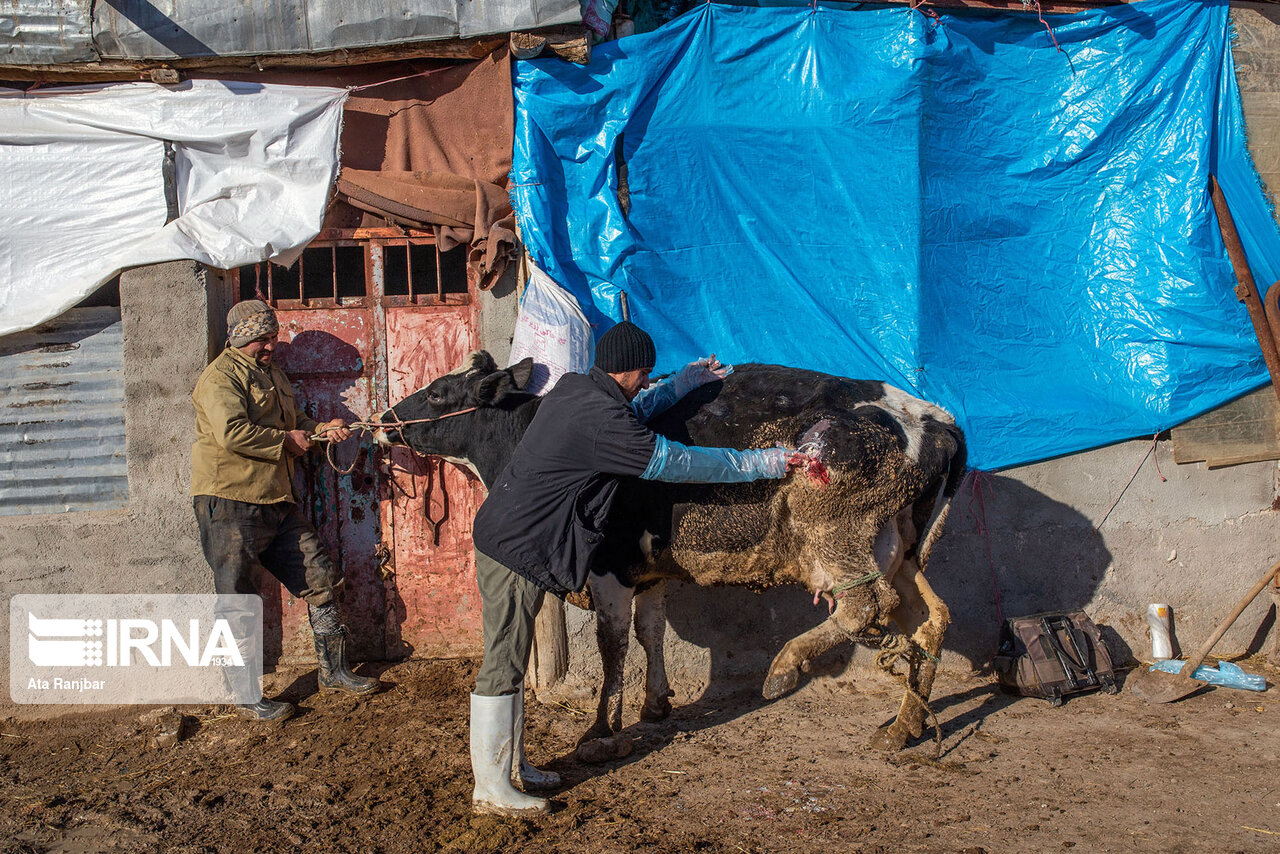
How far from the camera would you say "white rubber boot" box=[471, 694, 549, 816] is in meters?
3.54

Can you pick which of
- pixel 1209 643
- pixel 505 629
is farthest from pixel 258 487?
pixel 1209 643

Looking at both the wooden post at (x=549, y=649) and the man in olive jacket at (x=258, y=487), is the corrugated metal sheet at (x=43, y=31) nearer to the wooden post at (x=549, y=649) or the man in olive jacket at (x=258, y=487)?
the man in olive jacket at (x=258, y=487)

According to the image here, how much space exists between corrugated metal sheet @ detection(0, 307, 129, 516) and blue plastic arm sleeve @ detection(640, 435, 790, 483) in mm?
3679

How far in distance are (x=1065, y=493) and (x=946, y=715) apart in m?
1.62

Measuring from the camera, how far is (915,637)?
4.45m

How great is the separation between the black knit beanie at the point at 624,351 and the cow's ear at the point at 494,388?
869mm

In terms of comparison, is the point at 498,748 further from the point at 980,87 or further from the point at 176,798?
the point at 980,87

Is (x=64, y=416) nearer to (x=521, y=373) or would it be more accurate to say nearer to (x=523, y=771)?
(x=521, y=373)

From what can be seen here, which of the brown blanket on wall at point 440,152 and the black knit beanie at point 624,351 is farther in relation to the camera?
the brown blanket on wall at point 440,152

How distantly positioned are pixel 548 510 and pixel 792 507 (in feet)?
4.32

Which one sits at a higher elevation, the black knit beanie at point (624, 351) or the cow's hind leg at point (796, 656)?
the black knit beanie at point (624, 351)

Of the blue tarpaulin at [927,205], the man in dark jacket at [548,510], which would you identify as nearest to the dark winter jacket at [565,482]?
the man in dark jacket at [548,510]

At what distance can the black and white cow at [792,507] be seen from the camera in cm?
415

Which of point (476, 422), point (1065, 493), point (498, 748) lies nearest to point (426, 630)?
point (476, 422)
